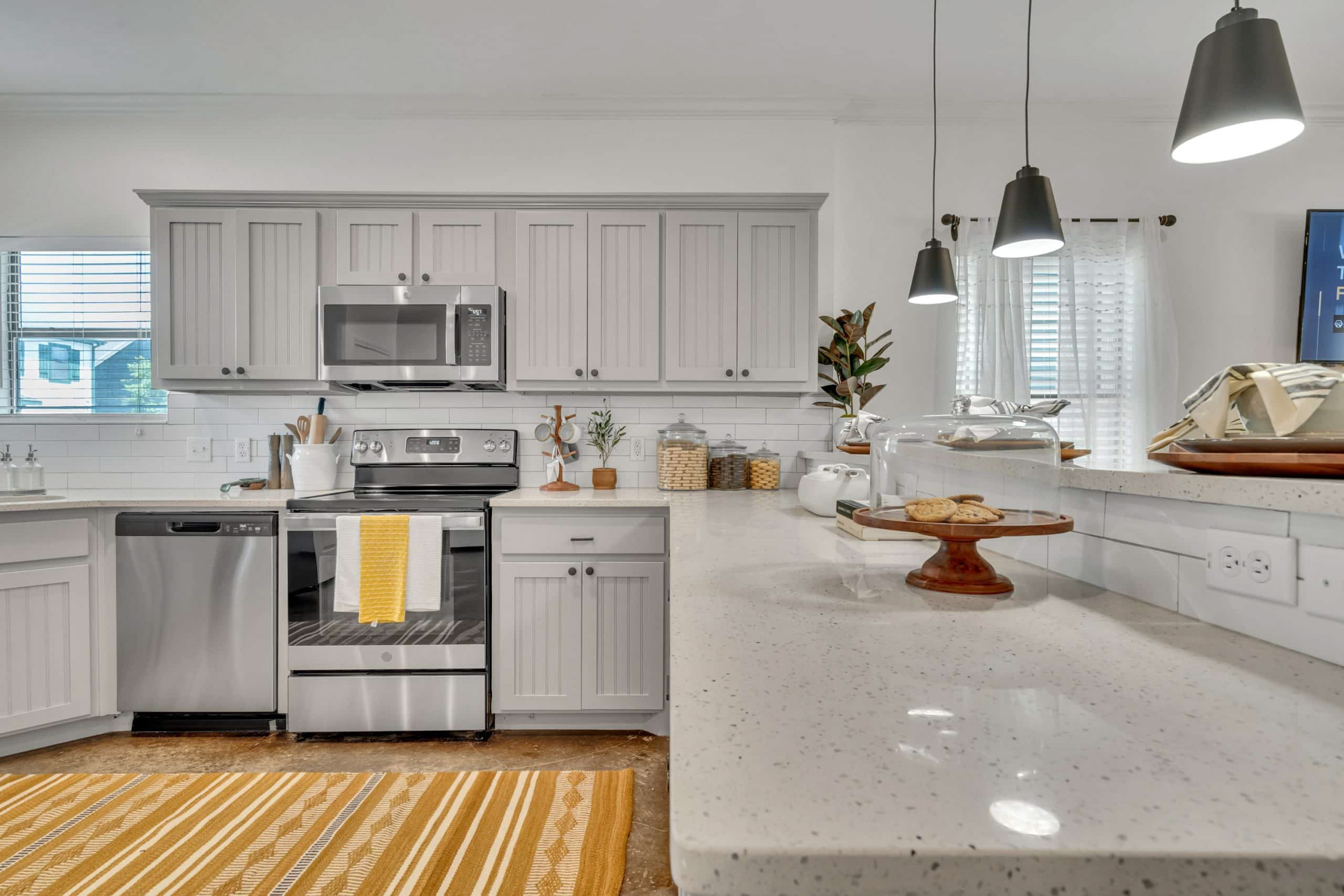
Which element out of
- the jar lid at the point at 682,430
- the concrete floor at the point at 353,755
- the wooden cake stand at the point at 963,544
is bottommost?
the concrete floor at the point at 353,755

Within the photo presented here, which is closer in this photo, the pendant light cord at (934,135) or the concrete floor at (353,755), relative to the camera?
the concrete floor at (353,755)

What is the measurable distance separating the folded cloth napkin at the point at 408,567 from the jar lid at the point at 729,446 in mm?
1287

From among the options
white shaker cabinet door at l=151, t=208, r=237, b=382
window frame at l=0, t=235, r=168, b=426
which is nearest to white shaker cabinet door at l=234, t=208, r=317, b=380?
white shaker cabinet door at l=151, t=208, r=237, b=382

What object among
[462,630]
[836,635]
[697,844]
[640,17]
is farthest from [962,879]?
[640,17]

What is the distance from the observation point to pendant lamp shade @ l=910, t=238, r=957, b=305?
225 centimetres

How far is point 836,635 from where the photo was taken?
76 centimetres

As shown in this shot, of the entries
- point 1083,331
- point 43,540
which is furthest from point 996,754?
point 1083,331

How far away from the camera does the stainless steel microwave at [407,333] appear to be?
2701 millimetres

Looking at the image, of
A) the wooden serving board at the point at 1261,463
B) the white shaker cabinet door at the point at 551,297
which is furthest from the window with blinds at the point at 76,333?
the wooden serving board at the point at 1261,463

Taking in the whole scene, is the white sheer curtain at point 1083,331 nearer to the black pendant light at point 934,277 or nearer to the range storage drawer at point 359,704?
the black pendant light at point 934,277

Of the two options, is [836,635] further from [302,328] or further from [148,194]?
[148,194]

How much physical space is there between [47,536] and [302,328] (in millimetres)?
1151

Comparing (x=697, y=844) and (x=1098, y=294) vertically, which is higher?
(x=1098, y=294)

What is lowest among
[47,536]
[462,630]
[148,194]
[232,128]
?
[462,630]
